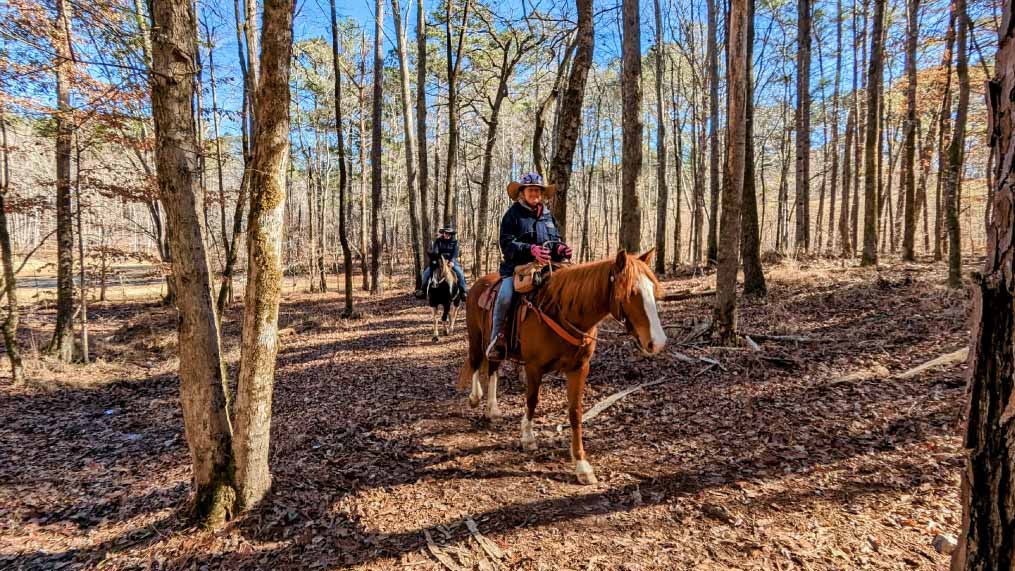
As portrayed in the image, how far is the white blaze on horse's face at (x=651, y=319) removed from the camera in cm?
348

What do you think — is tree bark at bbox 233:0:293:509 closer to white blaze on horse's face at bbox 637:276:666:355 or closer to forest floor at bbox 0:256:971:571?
forest floor at bbox 0:256:971:571

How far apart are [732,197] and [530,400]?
4952 millimetres

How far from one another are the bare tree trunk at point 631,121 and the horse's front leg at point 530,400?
16.7 feet

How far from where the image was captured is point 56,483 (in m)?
5.00

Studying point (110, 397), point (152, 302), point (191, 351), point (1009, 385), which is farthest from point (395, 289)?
point (1009, 385)

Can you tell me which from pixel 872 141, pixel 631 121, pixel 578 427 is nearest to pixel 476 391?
pixel 578 427

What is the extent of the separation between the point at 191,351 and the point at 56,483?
350 cm

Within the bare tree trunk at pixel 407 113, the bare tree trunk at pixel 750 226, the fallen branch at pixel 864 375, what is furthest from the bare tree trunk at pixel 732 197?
the bare tree trunk at pixel 407 113

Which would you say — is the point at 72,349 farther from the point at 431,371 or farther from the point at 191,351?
the point at 191,351

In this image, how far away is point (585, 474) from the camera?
417 cm

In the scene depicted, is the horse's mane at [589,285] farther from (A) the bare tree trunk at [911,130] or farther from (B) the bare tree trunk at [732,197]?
(A) the bare tree trunk at [911,130]

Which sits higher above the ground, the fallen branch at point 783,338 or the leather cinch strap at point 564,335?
the leather cinch strap at point 564,335

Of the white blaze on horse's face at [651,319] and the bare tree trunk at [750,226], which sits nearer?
the white blaze on horse's face at [651,319]

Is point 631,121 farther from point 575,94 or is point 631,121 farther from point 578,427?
point 578,427
